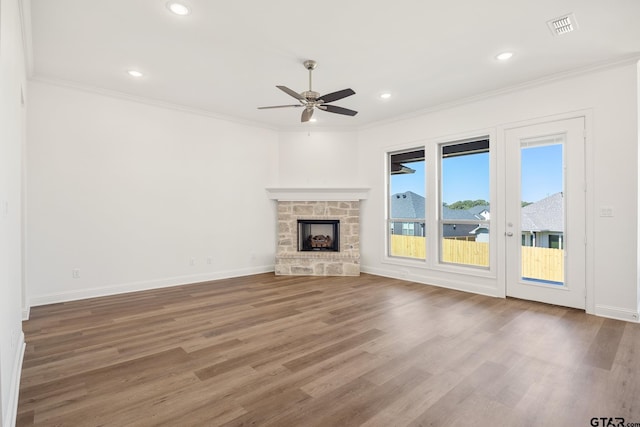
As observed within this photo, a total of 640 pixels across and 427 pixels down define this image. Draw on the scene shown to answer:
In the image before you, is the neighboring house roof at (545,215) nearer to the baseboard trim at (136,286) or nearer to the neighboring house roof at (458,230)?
the neighboring house roof at (458,230)

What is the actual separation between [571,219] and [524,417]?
3177 millimetres

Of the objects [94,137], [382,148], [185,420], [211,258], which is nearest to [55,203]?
[94,137]

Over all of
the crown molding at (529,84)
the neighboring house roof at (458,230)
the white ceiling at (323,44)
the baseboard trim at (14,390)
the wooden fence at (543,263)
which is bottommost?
the baseboard trim at (14,390)

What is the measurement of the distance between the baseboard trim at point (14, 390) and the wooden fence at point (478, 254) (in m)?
5.34

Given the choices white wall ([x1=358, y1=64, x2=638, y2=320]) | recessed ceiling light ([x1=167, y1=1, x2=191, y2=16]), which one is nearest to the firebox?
white wall ([x1=358, y1=64, x2=638, y2=320])

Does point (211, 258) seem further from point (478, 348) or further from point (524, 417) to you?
point (524, 417)

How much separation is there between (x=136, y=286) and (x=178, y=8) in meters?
3.97

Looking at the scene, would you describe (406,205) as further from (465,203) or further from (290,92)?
(290,92)

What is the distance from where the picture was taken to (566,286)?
4234mm

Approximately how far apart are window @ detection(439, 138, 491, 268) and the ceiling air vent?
1.96 metres

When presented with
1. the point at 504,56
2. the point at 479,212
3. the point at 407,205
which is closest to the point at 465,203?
the point at 479,212

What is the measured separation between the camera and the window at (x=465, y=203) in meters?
5.12

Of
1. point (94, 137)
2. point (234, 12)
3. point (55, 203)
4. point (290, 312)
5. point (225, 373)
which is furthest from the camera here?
point (94, 137)

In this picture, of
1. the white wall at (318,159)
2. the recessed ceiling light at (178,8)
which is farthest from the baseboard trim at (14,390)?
the white wall at (318,159)
